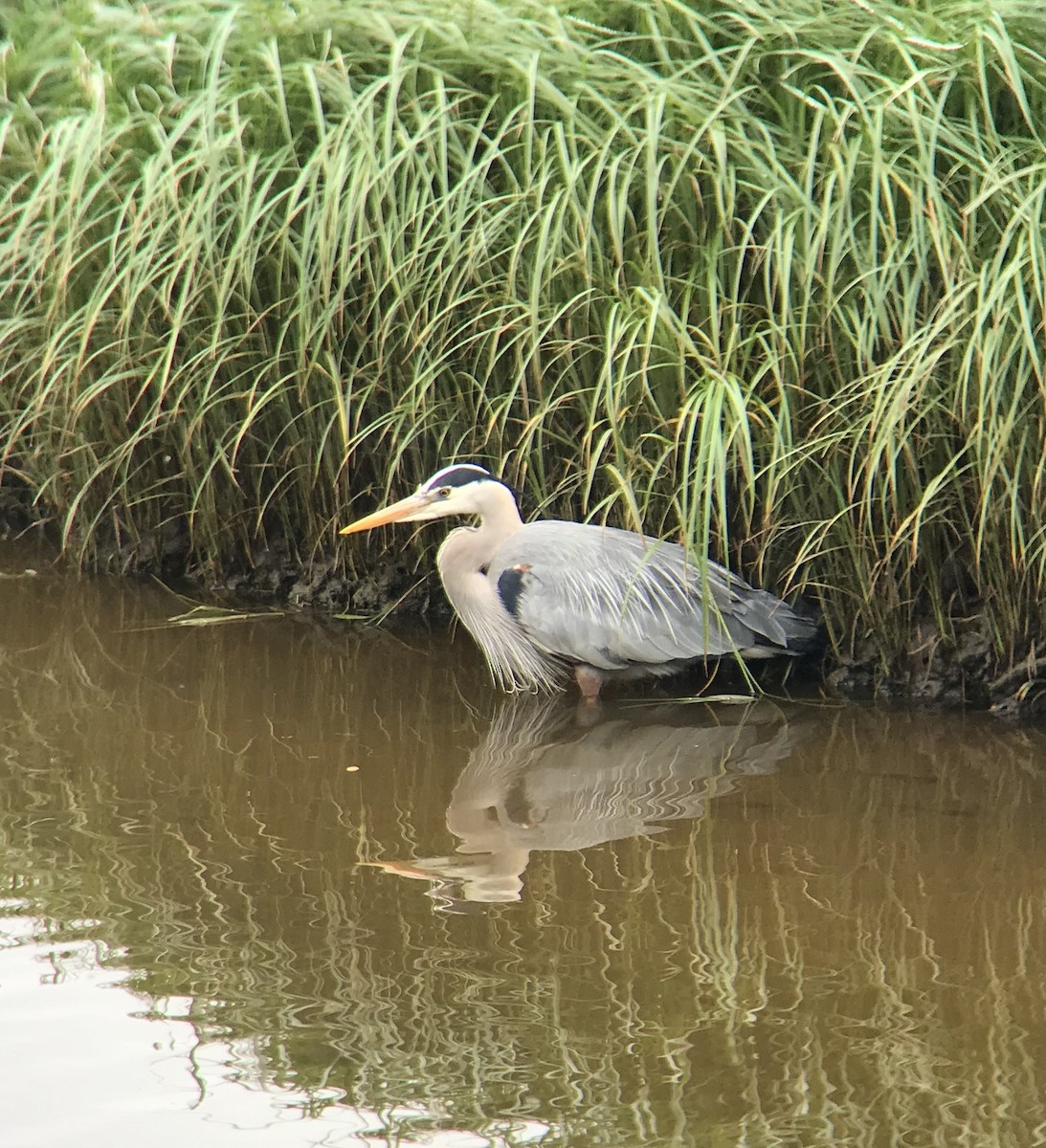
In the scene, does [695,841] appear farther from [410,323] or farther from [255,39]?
[255,39]

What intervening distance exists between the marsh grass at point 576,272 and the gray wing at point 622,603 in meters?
0.11

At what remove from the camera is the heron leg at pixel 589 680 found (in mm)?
4395

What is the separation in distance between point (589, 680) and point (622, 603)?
267mm

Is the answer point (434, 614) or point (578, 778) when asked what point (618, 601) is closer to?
point (578, 778)

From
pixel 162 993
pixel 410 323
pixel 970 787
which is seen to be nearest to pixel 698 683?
pixel 970 787

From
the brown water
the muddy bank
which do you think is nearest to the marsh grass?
the muddy bank

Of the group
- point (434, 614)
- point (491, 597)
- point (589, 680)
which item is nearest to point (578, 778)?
point (589, 680)

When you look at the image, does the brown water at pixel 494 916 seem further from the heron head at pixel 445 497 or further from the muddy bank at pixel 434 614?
the heron head at pixel 445 497

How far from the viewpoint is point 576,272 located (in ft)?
13.9

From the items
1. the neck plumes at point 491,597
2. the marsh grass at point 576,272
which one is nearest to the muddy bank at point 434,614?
the marsh grass at point 576,272

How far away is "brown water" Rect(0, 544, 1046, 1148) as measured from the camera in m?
2.49

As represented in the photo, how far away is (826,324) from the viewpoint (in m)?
3.96

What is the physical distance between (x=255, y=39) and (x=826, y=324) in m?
1.88

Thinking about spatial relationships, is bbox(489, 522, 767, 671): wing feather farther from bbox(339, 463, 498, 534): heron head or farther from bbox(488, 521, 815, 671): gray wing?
bbox(339, 463, 498, 534): heron head
